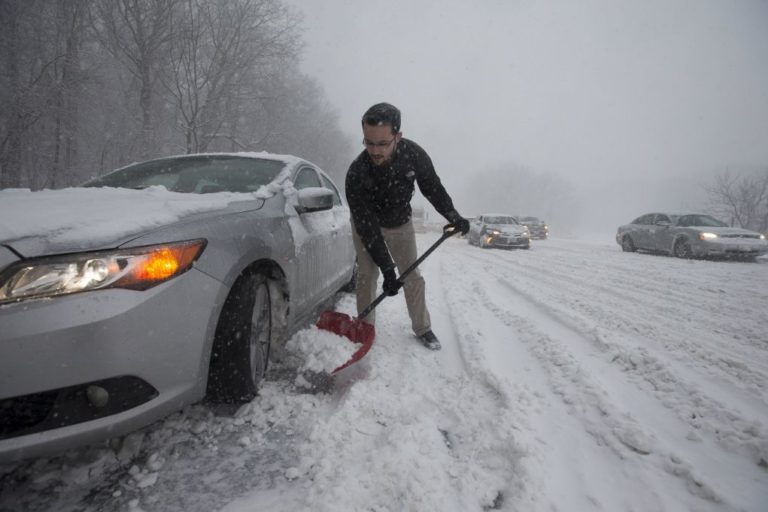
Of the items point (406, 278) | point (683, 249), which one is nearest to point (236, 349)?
point (406, 278)

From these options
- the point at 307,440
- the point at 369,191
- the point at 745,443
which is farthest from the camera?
the point at 369,191

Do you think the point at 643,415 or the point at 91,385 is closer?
the point at 91,385

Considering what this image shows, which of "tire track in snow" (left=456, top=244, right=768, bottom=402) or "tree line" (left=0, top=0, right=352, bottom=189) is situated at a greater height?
"tree line" (left=0, top=0, right=352, bottom=189)

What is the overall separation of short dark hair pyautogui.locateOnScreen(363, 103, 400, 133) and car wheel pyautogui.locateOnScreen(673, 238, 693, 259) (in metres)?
10.2

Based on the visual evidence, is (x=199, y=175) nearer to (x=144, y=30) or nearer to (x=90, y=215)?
(x=90, y=215)

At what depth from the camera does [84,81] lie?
960 centimetres

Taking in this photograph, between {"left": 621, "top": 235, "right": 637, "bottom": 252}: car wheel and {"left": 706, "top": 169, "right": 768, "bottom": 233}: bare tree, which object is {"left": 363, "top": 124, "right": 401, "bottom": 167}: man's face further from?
{"left": 706, "top": 169, "right": 768, "bottom": 233}: bare tree

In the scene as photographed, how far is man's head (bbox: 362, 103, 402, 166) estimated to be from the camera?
7.52 feet

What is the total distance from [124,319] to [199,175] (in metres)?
1.69

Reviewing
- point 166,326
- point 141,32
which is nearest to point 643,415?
point 166,326

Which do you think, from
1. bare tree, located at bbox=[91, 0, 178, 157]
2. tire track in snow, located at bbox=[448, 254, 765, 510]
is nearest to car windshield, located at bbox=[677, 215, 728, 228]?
tire track in snow, located at bbox=[448, 254, 765, 510]

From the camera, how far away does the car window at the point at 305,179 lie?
2.88 meters

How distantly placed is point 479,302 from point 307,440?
9.46 feet

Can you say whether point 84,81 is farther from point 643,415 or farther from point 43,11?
point 643,415
